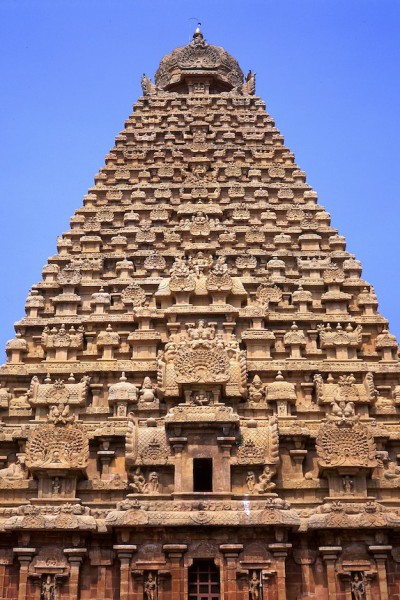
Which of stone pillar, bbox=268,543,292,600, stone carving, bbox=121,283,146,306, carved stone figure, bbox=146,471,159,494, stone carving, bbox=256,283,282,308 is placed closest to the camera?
stone pillar, bbox=268,543,292,600

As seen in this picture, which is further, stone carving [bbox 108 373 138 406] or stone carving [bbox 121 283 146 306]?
stone carving [bbox 121 283 146 306]

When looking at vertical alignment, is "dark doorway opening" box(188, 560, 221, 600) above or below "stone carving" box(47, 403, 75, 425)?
below

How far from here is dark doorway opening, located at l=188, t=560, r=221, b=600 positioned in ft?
93.6

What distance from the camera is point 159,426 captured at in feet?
105

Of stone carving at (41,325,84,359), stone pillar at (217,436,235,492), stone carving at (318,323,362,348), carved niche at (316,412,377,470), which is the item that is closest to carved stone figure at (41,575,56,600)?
stone pillar at (217,436,235,492)

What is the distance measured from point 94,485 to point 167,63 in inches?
1069

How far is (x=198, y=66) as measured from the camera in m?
50.0

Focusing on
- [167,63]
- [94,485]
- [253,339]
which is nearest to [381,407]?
[253,339]

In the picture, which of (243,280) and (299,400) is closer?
(299,400)

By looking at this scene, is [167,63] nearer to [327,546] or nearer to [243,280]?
[243,280]

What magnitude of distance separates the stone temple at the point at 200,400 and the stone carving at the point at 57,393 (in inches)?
2.3

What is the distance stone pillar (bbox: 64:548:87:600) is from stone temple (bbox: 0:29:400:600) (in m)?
0.06

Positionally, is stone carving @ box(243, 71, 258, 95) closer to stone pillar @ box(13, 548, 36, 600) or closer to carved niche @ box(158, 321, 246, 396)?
carved niche @ box(158, 321, 246, 396)

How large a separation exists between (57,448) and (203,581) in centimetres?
608
